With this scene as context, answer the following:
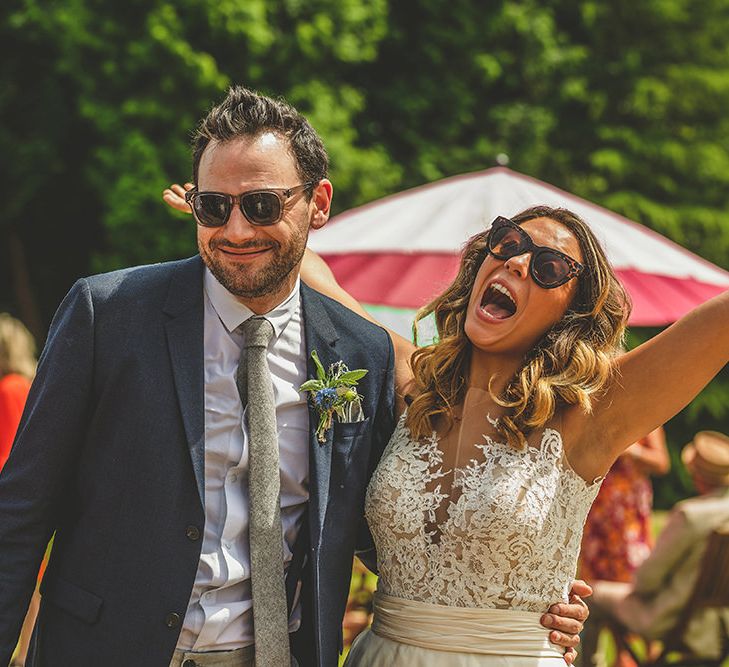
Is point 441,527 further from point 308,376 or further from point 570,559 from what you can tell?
point 308,376

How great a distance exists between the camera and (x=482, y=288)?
125 inches

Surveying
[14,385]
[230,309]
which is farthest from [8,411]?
[230,309]

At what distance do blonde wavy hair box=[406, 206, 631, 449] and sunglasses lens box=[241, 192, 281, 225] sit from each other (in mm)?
745

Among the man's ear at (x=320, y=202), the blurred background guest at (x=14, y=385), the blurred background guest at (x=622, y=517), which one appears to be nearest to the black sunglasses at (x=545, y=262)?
the man's ear at (x=320, y=202)

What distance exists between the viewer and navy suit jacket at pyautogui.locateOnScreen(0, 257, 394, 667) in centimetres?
261

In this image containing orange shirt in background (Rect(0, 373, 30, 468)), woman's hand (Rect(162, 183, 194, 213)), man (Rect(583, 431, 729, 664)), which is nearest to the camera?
woman's hand (Rect(162, 183, 194, 213))

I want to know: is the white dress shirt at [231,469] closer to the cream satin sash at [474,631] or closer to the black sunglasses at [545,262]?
the cream satin sash at [474,631]

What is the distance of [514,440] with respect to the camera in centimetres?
296

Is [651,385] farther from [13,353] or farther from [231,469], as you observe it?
[13,353]

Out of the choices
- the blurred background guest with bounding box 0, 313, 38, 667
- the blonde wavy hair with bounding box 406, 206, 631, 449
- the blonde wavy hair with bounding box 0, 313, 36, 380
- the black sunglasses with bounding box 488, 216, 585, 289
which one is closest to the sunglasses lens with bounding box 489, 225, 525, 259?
the black sunglasses with bounding box 488, 216, 585, 289

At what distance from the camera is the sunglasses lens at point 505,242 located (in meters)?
3.11

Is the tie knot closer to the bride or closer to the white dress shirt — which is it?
the white dress shirt

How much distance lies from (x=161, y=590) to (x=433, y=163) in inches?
525

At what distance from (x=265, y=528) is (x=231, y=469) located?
178 millimetres
